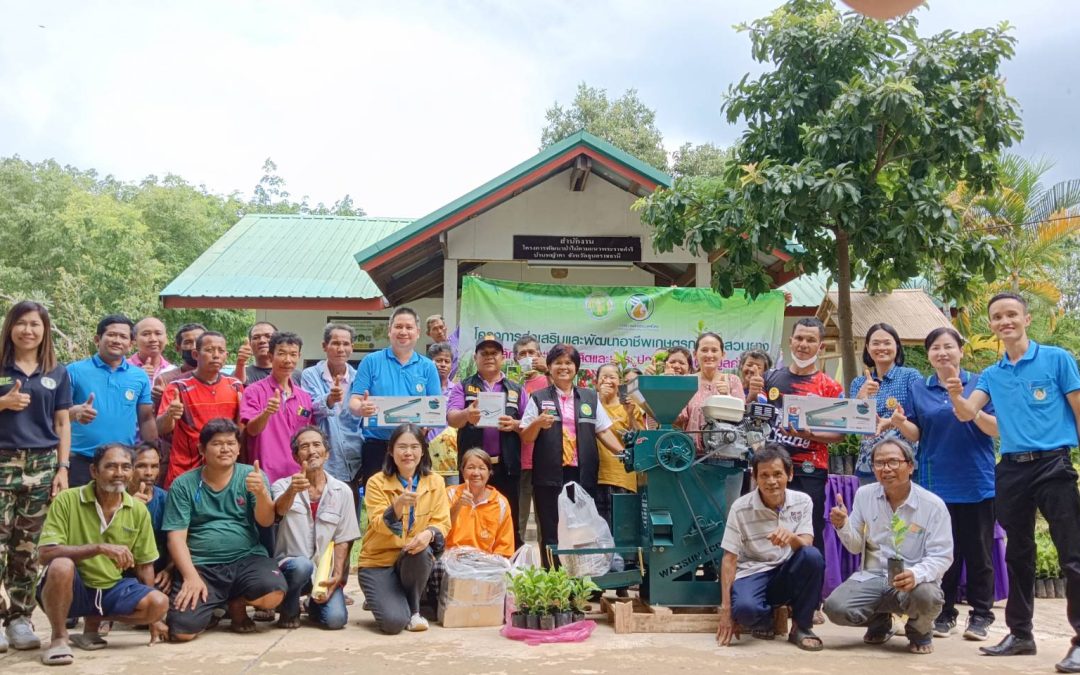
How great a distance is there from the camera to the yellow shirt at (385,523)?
17.5ft

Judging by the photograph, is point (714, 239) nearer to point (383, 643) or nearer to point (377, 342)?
point (383, 643)

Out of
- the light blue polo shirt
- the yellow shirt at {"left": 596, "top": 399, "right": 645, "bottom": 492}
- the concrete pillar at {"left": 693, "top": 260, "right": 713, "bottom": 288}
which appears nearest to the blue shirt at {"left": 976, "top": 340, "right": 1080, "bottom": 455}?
the yellow shirt at {"left": 596, "top": 399, "right": 645, "bottom": 492}

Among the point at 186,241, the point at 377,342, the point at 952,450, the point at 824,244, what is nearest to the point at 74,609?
the point at 952,450

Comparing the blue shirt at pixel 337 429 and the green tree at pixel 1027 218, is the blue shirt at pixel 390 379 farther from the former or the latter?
the green tree at pixel 1027 218

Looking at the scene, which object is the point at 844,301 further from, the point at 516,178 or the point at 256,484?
the point at 256,484

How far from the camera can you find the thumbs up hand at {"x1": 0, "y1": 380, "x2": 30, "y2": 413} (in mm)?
4531

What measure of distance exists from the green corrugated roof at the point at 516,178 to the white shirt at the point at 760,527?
481 cm

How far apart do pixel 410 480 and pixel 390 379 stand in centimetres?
81

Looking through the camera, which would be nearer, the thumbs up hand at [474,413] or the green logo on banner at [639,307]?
the thumbs up hand at [474,413]

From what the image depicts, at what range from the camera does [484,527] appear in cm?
564

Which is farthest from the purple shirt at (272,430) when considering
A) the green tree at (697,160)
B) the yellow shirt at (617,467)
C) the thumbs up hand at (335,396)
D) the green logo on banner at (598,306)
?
the green tree at (697,160)

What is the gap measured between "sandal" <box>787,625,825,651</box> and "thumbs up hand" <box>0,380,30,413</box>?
4114mm

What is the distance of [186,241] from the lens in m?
26.9

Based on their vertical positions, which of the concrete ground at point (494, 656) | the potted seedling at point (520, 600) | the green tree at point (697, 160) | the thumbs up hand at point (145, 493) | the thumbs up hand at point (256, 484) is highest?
the green tree at point (697, 160)
